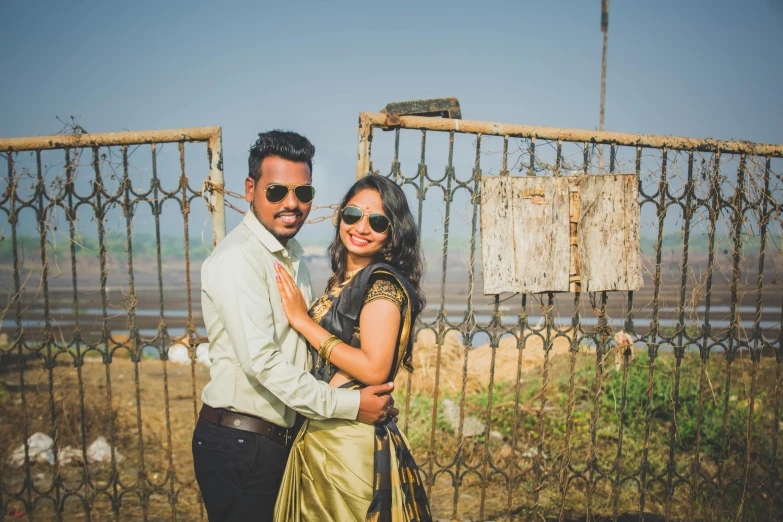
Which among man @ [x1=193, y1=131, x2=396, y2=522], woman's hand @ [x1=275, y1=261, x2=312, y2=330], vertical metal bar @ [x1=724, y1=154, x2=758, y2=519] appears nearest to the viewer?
man @ [x1=193, y1=131, x2=396, y2=522]

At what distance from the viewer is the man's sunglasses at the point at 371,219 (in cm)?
221

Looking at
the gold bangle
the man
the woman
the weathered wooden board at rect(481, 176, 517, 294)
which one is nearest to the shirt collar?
the man

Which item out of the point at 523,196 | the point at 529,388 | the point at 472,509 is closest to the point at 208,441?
the point at 523,196

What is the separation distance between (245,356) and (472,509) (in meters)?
3.23

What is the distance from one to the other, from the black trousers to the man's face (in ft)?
3.26

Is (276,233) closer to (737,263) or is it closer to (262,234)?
(262,234)

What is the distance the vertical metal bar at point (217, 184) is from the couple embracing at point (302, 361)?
763 millimetres

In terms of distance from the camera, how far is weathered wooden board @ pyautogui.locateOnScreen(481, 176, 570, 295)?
9.86ft

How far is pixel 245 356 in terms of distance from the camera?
6.52 ft

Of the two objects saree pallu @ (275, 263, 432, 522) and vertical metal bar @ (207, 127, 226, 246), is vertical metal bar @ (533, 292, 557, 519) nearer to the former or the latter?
saree pallu @ (275, 263, 432, 522)

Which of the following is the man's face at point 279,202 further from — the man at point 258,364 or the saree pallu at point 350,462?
the saree pallu at point 350,462

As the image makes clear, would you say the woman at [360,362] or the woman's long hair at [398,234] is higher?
the woman's long hair at [398,234]

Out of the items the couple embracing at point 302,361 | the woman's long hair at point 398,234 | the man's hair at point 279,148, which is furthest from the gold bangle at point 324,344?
the man's hair at point 279,148

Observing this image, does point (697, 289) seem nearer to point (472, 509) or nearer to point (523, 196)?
point (523, 196)
